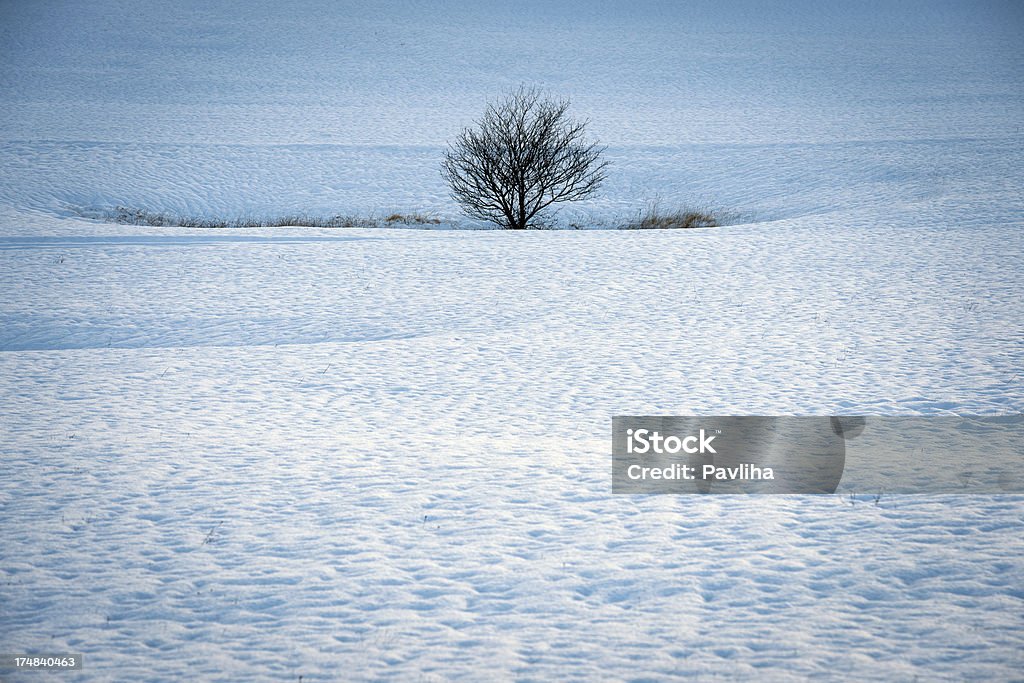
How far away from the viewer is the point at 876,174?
29.5m

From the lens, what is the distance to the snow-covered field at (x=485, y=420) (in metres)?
5.08

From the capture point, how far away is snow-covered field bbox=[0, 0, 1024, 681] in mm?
5082

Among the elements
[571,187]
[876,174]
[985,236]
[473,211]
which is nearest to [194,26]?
[473,211]

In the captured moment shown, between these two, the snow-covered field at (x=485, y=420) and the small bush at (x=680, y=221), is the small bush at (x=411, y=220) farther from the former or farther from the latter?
the small bush at (x=680, y=221)

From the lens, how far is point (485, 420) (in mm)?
9312

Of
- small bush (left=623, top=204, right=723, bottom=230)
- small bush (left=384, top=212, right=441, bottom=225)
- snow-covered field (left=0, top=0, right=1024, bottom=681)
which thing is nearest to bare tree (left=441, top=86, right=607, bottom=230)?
snow-covered field (left=0, top=0, right=1024, bottom=681)

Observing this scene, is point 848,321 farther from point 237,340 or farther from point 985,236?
point 237,340

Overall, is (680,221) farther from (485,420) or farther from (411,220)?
(485,420)

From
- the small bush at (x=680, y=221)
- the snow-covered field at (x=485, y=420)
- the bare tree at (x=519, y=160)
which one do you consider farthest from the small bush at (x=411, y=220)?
the small bush at (x=680, y=221)

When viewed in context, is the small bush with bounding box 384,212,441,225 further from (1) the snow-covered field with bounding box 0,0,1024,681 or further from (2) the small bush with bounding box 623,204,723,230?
(2) the small bush with bounding box 623,204,723,230

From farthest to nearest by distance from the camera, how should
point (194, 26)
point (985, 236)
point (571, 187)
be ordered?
point (194, 26) → point (571, 187) → point (985, 236)

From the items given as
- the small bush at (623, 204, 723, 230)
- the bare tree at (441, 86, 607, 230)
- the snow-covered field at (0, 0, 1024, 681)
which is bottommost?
the snow-covered field at (0, 0, 1024, 681)

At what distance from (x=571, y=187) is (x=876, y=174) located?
14.0 metres

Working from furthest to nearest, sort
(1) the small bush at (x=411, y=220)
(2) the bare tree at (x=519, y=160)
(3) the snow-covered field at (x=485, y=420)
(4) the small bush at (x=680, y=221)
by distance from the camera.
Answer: (1) the small bush at (x=411, y=220) < (4) the small bush at (x=680, y=221) < (2) the bare tree at (x=519, y=160) < (3) the snow-covered field at (x=485, y=420)
